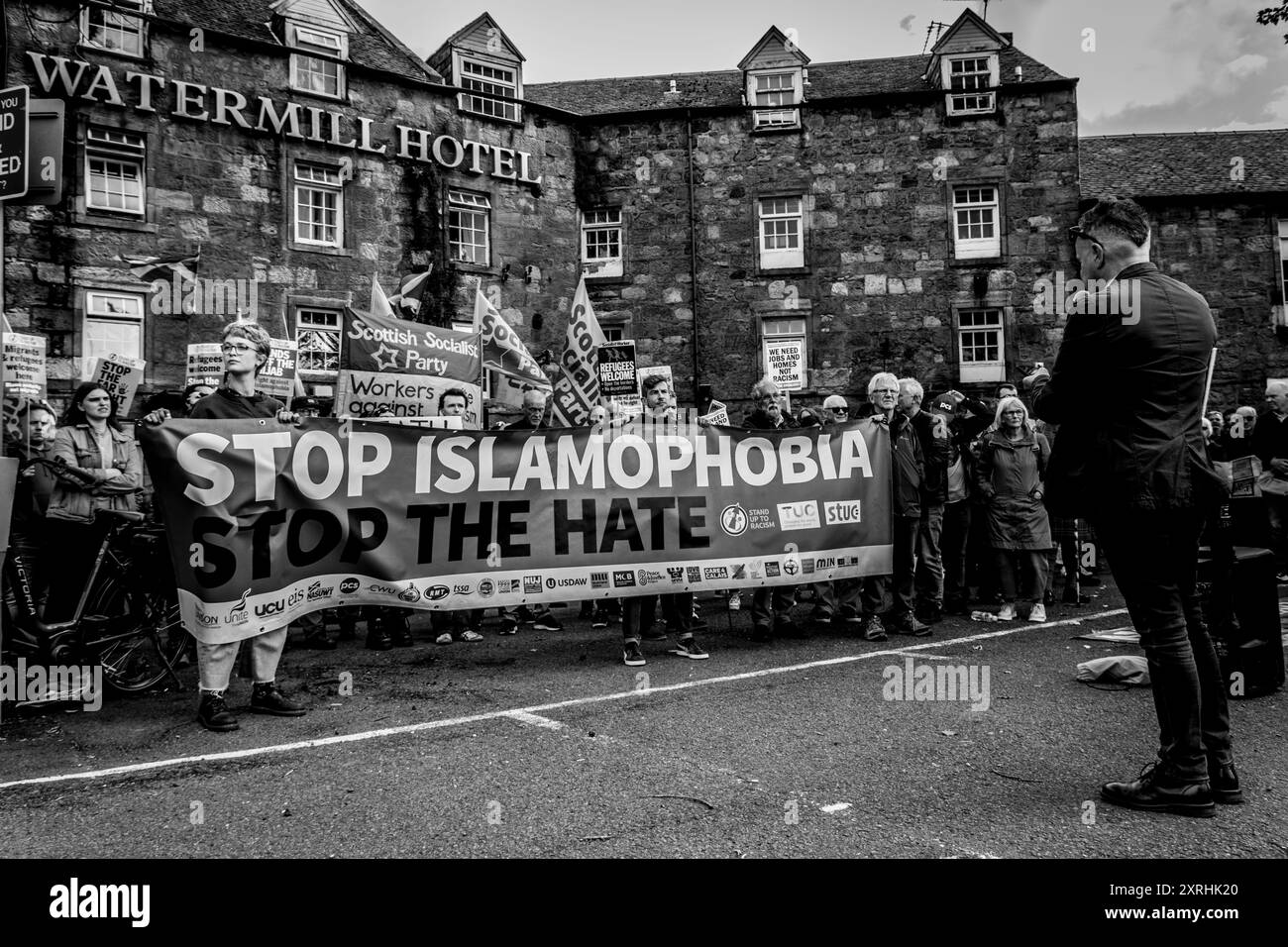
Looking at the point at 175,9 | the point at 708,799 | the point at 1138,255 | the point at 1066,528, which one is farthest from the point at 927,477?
the point at 175,9

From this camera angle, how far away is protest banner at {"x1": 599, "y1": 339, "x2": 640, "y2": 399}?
1158cm

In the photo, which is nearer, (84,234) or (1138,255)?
(1138,255)

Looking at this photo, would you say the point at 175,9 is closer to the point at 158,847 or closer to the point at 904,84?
the point at 904,84

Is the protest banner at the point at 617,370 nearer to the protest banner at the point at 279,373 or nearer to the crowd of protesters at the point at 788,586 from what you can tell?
the crowd of protesters at the point at 788,586

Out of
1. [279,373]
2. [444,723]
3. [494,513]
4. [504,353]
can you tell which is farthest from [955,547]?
[279,373]

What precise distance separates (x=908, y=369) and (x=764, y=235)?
17.7 ft

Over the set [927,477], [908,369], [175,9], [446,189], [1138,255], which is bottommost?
[927,477]

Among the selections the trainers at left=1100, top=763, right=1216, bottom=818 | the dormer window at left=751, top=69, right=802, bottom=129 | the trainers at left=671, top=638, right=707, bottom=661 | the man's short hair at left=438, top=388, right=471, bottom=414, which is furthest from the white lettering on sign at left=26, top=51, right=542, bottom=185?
the trainers at left=1100, top=763, right=1216, bottom=818

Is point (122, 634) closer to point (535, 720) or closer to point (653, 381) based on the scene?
point (535, 720)

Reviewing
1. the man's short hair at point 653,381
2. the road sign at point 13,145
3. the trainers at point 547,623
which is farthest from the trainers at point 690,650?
the road sign at point 13,145

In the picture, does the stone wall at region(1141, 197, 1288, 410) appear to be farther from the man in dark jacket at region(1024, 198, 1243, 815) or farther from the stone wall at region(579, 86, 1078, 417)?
the man in dark jacket at region(1024, 198, 1243, 815)

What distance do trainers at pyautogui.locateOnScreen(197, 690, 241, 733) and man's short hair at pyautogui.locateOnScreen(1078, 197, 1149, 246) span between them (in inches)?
206
